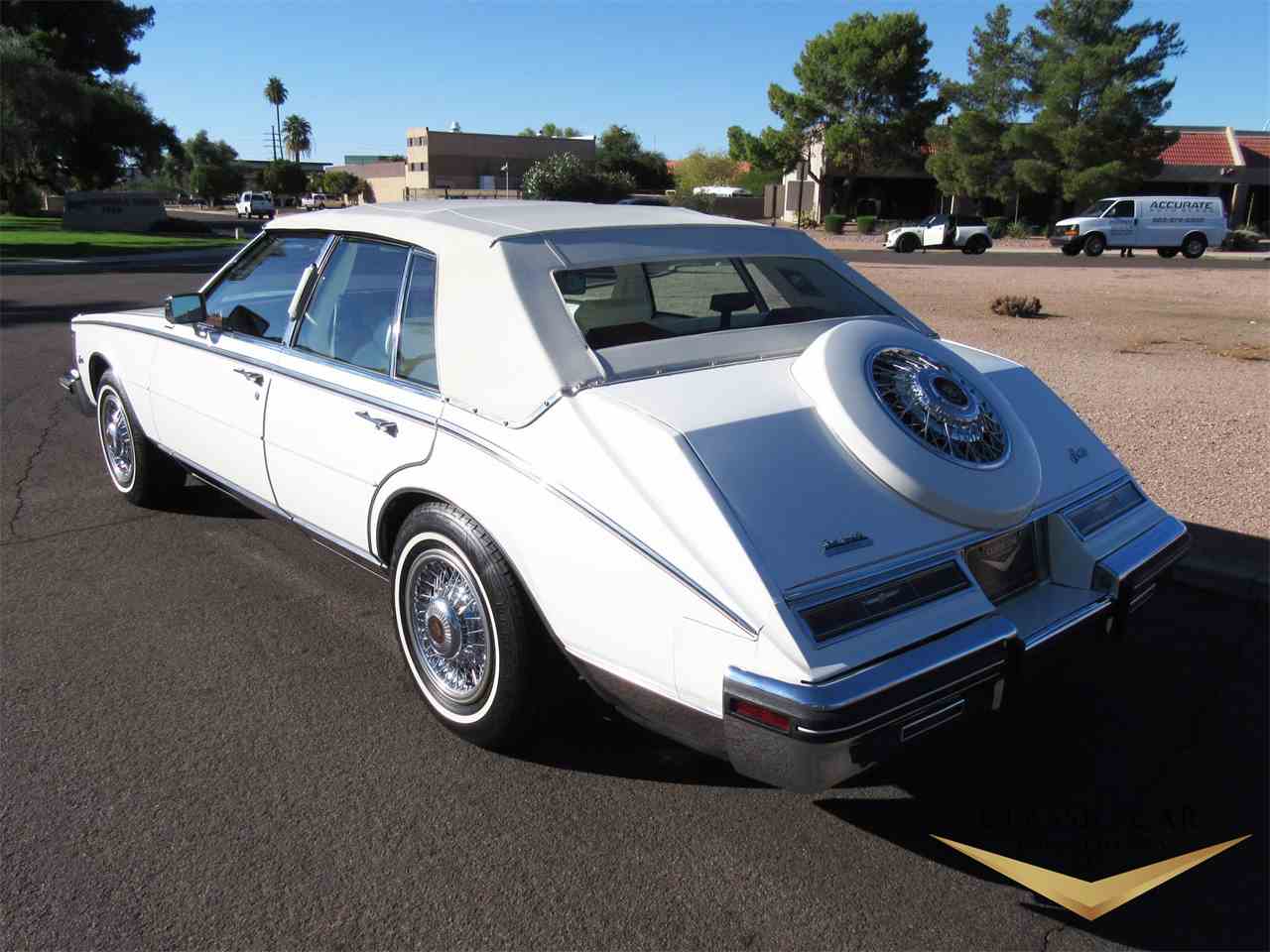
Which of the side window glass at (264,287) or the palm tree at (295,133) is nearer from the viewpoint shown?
the side window glass at (264,287)

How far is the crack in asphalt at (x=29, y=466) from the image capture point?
→ 5480 millimetres

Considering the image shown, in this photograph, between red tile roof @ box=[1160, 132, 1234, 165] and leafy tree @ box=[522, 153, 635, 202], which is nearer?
leafy tree @ box=[522, 153, 635, 202]

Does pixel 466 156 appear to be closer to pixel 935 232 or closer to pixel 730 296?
pixel 935 232

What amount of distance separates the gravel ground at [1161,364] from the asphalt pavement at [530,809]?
195cm

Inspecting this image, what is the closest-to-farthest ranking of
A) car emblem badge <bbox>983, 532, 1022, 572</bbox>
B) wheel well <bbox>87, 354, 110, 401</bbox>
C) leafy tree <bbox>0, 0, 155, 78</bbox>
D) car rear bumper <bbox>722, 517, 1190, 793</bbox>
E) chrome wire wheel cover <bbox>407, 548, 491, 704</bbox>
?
1. car rear bumper <bbox>722, 517, 1190, 793</bbox>
2. car emblem badge <bbox>983, 532, 1022, 572</bbox>
3. chrome wire wheel cover <bbox>407, 548, 491, 704</bbox>
4. wheel well <bbox>87, 354, 110, 401</bbox>
5. leafy tree <bbox>0, 0, 155, 78</bbox>

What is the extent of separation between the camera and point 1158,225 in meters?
33.5

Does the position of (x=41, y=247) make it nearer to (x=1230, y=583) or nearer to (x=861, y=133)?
(x=1230, y=583)

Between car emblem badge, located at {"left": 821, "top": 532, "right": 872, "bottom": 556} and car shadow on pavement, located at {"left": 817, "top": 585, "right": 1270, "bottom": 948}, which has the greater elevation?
car emblem badge, located at {"left": 821, "top": 532, "right": 872, "bottom": 556}

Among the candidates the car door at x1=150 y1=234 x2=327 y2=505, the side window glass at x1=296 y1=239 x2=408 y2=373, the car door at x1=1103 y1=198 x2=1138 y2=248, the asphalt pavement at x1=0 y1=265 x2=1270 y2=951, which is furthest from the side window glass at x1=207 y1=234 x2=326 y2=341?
the car door at x1=1103 y1=198 x2=1138 y2=248

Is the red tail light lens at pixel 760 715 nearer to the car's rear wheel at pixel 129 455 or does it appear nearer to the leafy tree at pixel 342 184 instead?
the car's rear wheel at pixel 129 455

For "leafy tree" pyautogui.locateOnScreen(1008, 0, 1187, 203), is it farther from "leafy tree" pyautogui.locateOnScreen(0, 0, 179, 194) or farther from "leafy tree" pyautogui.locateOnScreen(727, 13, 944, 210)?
"leafy tree" pyautogui.locateOnScreen(0, 0, 179, 194)

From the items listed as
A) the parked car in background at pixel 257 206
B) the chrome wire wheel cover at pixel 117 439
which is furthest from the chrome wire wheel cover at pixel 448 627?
the parked car in background at pixel 257 206

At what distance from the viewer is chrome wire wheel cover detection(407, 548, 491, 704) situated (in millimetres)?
3213

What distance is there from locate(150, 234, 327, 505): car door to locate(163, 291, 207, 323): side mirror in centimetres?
5
